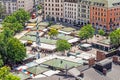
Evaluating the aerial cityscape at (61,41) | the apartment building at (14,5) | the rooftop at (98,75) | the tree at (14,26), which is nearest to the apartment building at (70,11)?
the aerial cityscape at (61,41)

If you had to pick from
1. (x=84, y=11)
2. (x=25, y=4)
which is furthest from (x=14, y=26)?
(x=25, y=4)

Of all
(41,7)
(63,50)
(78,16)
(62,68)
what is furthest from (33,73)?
(41,7)

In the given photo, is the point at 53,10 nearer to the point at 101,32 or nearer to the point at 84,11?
the point at 84,11

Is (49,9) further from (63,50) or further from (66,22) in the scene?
(63,50)

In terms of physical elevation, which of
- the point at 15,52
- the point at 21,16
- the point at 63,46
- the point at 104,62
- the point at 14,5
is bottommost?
the point at 15,52

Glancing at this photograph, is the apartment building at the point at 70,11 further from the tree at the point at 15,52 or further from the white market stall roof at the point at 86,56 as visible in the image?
the tree at the point at 15,52
